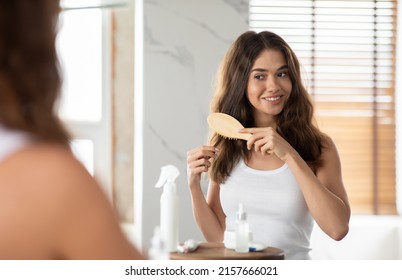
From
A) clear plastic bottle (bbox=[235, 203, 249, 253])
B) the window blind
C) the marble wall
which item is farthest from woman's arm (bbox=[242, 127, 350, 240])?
the window blind

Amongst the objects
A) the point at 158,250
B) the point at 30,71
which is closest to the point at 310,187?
the point at 158,250

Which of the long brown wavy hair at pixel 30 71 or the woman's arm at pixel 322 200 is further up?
the long brown wavy hair at pixel 30 71

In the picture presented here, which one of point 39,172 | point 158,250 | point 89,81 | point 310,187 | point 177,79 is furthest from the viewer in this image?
point 89,81

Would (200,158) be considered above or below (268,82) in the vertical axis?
below

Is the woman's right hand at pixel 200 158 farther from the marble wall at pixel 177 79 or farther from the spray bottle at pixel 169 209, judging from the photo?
the marble wall at pixel 177 79

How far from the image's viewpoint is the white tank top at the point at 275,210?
0.96 meters

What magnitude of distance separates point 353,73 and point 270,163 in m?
0.67

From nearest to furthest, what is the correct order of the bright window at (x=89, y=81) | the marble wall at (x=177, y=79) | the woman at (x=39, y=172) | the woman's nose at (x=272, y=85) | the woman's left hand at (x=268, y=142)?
the woman at (x=39, y=172) < the woman's left hand at (x=268, y=142) < the woman's nose at (x=272, y=85) < the marble wall at (x=177, y=79) < the bright window at (x=89, y=81)

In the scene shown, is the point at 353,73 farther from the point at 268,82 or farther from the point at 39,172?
the point at 39,172

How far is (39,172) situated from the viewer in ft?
0.71

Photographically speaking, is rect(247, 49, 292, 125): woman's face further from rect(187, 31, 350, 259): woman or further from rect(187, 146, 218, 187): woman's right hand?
rect(187, 146, 218, 187): woman's right hand

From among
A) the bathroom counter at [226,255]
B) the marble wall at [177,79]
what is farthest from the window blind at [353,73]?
the bathroom counter at [226,255]

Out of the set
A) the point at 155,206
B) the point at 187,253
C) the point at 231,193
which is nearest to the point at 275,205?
the point at 231,193
